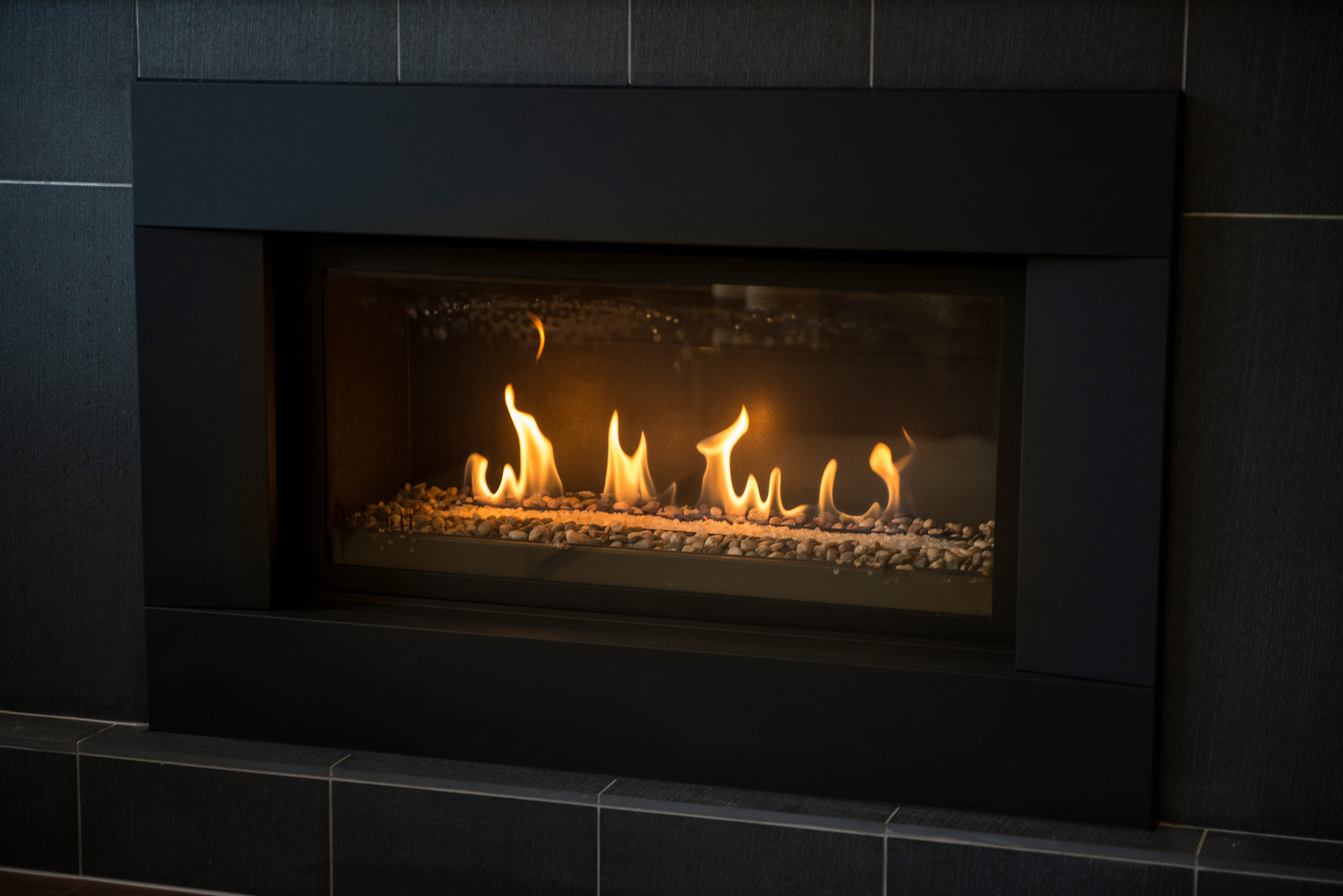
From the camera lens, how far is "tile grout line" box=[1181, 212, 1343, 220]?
55.7 inches

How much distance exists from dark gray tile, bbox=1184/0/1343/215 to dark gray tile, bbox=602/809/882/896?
36.1 inches

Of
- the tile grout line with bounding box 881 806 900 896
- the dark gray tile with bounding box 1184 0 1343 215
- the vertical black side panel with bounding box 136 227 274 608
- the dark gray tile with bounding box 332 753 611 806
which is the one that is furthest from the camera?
the vertical black side panel with bounding box 136 227 274 608

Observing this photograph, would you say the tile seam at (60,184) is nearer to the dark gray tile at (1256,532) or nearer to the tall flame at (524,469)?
the tall flame at (524,469)

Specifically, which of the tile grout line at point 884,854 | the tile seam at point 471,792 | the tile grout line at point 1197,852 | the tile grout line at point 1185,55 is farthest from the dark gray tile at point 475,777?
the tile grout line at point 1185,55

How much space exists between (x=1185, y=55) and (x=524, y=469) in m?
1.06

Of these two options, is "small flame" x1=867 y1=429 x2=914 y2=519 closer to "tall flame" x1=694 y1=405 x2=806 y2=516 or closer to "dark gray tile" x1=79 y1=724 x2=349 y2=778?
"tall flame" x1=694 y1=405 x2=806 y2=516

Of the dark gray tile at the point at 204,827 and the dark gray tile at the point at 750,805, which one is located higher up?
the dark gray tile at the point at 750,805

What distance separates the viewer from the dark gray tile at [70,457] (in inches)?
69.6

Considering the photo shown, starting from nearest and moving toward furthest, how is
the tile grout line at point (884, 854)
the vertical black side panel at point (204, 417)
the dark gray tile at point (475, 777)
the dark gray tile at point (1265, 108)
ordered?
the dark gray tile at point (1265, 108) < the tile grout line at point (884, 854) < the dark gray tile at point (475, 777) < the vertical black side panel at point (204, 417)

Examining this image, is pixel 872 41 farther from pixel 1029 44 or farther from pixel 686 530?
pixel 686 530

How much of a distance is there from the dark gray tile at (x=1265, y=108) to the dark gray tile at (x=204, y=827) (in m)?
1.42

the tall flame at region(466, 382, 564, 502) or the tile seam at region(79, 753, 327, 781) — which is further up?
the tall flame at region(466, 382, 564, 502)

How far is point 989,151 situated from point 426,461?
0.94 m

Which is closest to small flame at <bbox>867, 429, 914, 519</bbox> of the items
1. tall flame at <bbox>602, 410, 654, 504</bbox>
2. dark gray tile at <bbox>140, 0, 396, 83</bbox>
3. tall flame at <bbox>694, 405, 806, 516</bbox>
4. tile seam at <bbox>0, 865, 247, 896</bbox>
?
tall flame at <bbox>694, 405, 806, 516</bbox>
